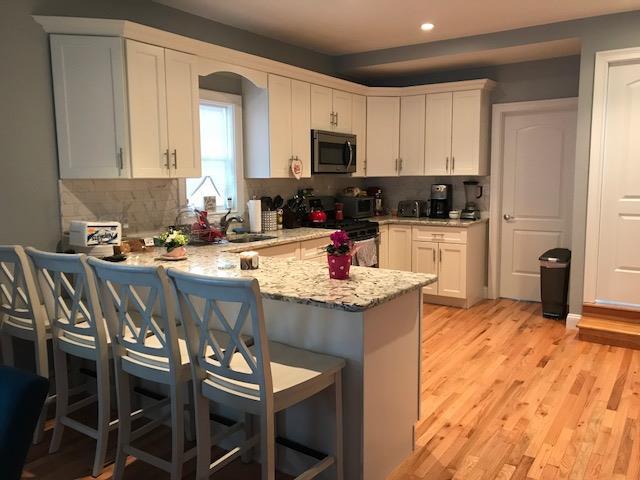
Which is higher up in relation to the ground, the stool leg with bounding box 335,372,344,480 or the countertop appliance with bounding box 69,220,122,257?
the countertop appliance with bounding box 69,220,122,257

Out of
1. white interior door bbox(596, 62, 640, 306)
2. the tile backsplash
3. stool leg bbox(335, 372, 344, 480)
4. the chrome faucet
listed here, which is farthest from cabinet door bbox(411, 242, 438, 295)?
stool leg bbox(335, 372, 344, 480)

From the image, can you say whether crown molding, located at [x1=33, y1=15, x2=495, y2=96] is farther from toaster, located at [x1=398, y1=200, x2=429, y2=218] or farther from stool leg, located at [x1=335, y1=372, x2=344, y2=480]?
stool leg, located at [x1=335, y1=372, x2=344, y2=480]

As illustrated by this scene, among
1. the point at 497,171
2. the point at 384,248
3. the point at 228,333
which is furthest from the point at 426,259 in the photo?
the point at 228,333

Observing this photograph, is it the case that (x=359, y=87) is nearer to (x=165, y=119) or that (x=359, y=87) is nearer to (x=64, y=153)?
(x=165, y=119)

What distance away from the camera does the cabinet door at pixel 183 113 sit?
11.8ft

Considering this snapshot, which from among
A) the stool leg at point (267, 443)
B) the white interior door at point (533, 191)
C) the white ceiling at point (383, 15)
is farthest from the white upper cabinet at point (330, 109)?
the stool leg at point (267, 443)

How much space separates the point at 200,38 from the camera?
422 centimetres

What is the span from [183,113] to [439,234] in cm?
294

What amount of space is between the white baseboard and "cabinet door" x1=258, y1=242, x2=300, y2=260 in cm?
249

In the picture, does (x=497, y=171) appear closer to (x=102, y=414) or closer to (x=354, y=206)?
(x=354, y=206)

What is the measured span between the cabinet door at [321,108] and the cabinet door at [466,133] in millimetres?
1347

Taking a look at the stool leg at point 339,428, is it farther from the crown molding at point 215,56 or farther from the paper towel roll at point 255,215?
the paper towel roll at point 255,215

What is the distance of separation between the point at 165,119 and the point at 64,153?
26.5 inches

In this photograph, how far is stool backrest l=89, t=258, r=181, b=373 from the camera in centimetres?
209
